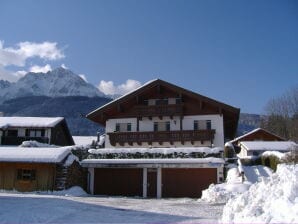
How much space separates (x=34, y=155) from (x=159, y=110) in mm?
10316

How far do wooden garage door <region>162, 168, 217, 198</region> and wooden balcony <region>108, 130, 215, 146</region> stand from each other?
10.5 ft

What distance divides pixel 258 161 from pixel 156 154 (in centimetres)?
1322

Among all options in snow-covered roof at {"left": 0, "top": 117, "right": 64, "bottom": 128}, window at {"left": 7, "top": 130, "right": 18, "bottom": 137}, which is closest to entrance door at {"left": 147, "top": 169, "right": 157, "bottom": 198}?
snow-covered roof at {"left": 0, "top": 117, "right": 64, "bottom": 128}

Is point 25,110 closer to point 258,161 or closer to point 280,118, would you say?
point 280,118

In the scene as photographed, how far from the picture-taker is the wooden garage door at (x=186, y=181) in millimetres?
27906

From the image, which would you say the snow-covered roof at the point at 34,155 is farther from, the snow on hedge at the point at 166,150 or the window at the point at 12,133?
the window at the point at 12,133

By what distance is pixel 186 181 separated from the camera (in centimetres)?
2827

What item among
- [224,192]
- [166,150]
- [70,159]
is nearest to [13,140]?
[70,159]

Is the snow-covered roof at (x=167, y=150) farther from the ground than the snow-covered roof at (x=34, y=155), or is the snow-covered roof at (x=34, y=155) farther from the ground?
the snow-covered roof at (x=167, y=150)

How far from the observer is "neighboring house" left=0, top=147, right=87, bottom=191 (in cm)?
2812

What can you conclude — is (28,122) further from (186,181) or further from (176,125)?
(186,181)

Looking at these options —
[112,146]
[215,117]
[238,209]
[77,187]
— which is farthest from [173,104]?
[238,209]

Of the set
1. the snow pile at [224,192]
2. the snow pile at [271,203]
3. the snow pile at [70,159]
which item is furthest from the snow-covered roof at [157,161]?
the snow pile at [271,203]

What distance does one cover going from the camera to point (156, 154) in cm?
2897
